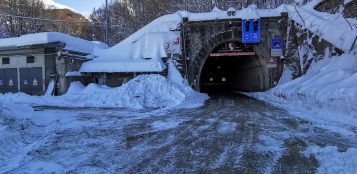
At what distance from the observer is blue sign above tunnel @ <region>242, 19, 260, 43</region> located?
80.0 feet

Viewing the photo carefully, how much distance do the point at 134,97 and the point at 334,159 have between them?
42.8 ft

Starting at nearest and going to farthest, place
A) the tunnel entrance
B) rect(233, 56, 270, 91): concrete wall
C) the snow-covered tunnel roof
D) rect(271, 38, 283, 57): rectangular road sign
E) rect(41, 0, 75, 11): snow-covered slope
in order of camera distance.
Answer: the snow-covered tunnel roof → rect(271, 38, 283, 57): rectangular road sign → rect(233, 56, 270, 91): concrete wall → the tunnel entrance → rect(41, 0, 75, 11): snow-covered slope

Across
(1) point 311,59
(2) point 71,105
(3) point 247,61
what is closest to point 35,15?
(3) point 247,61

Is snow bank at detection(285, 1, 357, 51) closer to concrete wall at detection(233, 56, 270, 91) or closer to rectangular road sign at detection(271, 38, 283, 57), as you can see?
rectangular road sign at detection(271, 38, 283, 57)

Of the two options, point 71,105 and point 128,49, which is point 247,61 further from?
point 71,105

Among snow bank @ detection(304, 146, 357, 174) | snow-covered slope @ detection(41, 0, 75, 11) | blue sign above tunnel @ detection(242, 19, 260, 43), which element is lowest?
A: snow bank @ detection(304, 146, 357, 174)

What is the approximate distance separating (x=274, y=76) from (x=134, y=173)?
20903mm

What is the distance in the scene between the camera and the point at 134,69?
2325 centimetres

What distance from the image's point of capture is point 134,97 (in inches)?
703

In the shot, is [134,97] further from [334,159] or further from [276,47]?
[334,159]

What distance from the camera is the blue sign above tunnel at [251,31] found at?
24375 millimetres

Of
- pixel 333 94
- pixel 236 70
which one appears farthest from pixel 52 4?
pixel 333 94

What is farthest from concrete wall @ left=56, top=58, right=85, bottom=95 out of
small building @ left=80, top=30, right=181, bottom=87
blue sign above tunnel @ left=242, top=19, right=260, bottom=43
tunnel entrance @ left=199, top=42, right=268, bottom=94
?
blue sign above tunnel @ left=242, top=19, right=260, bottom=43

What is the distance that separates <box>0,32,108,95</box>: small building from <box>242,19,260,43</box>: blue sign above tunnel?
11.6 metres
